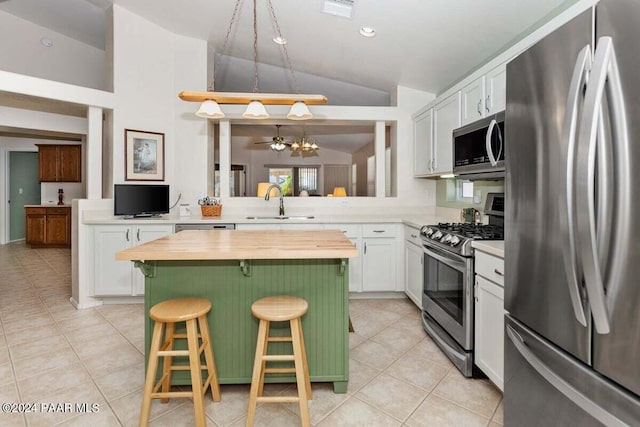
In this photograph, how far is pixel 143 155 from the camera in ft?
13.2

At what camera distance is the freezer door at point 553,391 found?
93 cm

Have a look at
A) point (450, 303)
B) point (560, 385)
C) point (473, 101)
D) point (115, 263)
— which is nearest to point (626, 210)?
point (560, 385)

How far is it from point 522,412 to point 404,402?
76 cm

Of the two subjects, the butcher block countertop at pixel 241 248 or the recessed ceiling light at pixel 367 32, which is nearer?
the butcher block countertop at pixel 241 248

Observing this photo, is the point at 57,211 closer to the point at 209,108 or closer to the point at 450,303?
the point at 209,108

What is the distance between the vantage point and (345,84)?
5168 mm

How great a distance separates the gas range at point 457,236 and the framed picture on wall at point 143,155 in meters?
3.16

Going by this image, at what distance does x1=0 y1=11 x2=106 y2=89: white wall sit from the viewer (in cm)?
418

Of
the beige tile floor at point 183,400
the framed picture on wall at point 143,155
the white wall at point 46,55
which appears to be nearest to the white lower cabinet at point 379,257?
the beige tile floor at point 183,400

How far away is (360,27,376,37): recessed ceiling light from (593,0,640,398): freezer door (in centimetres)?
251

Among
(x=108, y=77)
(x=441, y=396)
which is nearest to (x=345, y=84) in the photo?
(x=108, y=77)

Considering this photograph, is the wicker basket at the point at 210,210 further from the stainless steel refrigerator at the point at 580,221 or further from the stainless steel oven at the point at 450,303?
the stainless steel refrigerator at the point at 580,221

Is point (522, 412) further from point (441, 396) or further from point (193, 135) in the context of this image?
point (193, 135)

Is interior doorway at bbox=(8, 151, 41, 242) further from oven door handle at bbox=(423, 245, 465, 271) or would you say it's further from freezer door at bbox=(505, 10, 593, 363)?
freezer door at bbox=(505, 10, 593, 363)
